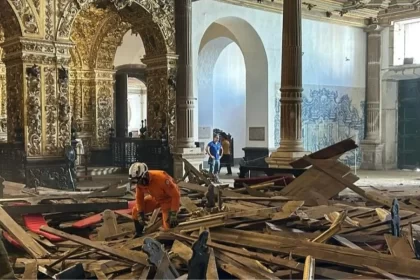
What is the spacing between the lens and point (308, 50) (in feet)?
55.4

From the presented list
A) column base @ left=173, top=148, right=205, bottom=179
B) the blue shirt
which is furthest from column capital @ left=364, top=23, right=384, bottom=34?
column base @ left=173, top=148, right=205, bottom=179

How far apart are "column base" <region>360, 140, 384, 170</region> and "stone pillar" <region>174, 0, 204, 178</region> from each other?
849 centimetres

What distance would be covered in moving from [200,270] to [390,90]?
56.4 ft

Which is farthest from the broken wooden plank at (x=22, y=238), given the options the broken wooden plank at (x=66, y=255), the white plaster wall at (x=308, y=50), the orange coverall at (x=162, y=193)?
the white plaster wall at (x=308, y=50)

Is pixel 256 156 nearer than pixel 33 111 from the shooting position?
No

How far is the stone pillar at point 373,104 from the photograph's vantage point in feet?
62.0

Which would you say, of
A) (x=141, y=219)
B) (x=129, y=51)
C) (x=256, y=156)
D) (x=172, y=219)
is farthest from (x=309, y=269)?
(x=129, y=51)

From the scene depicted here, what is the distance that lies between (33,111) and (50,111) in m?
0.34

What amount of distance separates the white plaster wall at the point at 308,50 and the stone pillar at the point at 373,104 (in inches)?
9.8

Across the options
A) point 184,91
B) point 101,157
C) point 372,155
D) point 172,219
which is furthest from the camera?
point 372,155

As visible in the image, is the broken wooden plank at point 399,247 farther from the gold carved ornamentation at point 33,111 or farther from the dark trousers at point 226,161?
the dark trousers at point 226,161

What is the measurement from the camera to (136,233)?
5590 mm

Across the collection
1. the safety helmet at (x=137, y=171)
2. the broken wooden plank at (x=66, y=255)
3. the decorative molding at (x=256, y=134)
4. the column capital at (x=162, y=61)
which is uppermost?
the column capital at (x=162, y=61)

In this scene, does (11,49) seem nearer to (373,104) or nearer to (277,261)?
(277,261)
